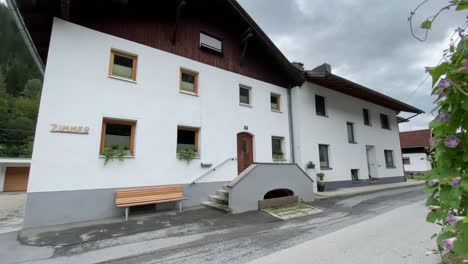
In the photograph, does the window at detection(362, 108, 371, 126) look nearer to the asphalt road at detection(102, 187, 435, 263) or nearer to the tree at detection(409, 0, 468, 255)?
the asphalt road at detection(102, 187, 435, 263)

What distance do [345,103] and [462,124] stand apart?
1505cm

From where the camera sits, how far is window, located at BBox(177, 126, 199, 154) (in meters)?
8.84

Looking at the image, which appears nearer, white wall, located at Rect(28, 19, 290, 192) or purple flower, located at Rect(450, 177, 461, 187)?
purple flower, located at Rect(450, 177, 461, 187)

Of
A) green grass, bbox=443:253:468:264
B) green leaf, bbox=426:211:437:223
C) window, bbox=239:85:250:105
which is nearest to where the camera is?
green leaf, bbox=426:211:437:223

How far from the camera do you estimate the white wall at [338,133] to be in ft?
40.4

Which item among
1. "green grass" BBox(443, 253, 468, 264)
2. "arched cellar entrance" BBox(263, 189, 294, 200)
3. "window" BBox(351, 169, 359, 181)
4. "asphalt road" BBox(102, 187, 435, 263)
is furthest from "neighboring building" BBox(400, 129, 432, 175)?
"green grass" BBox(443, 253, 468, 264)

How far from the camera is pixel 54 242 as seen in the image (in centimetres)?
481

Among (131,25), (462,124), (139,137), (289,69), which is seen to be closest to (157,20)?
(131,25)

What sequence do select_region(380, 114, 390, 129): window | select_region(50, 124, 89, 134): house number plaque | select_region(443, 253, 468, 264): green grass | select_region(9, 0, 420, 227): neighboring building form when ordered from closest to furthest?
select_region(443, 253, 468, 264): green grass → select_region(50, 124, 89, 134): house number plaque → select_region(9, 0, 420, 227): neighboring building → select_region(380, 114, 390, 129): window

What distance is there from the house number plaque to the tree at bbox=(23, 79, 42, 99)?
3846 centimetres

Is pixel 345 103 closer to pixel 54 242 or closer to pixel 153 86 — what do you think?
pixel 153 86

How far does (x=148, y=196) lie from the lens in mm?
7207

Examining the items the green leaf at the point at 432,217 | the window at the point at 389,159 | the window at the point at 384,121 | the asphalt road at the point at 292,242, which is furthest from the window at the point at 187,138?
the window at the point at 384,121

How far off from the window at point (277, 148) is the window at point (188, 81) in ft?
16.0
